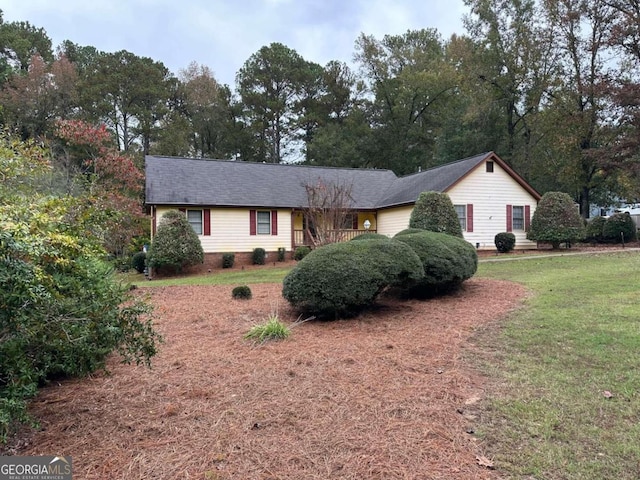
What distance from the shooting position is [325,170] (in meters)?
22.6

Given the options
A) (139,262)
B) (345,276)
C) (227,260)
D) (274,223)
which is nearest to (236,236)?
(227,260)

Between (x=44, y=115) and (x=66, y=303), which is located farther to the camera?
(x=44, y=115)

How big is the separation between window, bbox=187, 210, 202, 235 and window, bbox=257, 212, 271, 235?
2.61m

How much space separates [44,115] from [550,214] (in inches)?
1232

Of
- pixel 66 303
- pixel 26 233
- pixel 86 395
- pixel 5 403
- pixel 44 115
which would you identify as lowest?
pixel 86 395

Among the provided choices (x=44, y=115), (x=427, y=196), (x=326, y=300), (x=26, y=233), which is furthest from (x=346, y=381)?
(x=44, y=115)

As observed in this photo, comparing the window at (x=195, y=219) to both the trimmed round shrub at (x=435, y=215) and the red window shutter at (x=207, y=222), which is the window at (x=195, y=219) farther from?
the trimmed round shrub at (x=435, y=215)

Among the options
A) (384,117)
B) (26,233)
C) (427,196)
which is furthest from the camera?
(384,117)

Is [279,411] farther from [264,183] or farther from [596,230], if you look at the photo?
[596,230]

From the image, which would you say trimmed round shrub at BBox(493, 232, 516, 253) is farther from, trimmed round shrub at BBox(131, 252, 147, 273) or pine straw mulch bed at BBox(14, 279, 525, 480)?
trimmed round shrub at BBox(131, 252, 147, 273)

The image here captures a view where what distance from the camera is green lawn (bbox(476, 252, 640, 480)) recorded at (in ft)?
8.55

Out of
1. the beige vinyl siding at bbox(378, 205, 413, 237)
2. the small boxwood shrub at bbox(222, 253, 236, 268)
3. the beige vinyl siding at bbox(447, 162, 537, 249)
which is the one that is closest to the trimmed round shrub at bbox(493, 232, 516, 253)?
the beige vinyl siding at bbox(447, 162, 537, 249)

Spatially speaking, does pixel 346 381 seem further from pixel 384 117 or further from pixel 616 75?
pixel 384 117

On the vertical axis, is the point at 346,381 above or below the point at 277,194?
below
